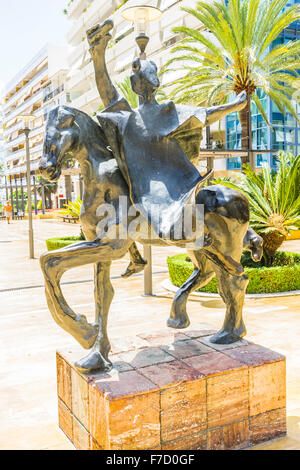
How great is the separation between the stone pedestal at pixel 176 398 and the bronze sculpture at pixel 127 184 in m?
0.26

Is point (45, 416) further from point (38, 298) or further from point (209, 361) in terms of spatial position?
Answer: point (38, 298)

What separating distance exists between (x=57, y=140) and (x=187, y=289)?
1482 mm

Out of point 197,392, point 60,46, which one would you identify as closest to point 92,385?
point 197,392

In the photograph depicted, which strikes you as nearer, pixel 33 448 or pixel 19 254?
pixel 33 448

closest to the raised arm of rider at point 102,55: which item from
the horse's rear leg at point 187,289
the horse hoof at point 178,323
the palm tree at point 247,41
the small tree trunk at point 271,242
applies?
the horse's rear leg at point 187,289

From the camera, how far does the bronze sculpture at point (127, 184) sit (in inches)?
111

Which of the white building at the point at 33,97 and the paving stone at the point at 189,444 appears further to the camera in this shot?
the white building at the point at 33,97

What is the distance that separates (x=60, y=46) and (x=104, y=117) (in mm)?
66134

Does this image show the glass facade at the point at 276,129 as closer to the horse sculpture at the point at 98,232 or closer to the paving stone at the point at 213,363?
the horse sculpture at the point at 98,232

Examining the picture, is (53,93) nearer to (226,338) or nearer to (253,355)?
(226,338)

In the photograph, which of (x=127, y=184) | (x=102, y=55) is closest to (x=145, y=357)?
(x=127, y=184)

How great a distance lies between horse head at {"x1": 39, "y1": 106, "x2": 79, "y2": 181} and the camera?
2.87m

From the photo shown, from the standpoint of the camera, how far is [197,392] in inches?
113

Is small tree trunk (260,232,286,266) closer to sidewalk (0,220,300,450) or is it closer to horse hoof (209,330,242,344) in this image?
sidewalk (0,220,300,450)
